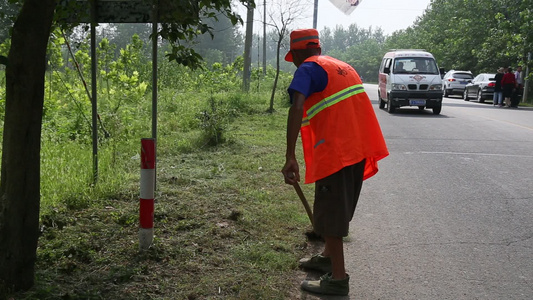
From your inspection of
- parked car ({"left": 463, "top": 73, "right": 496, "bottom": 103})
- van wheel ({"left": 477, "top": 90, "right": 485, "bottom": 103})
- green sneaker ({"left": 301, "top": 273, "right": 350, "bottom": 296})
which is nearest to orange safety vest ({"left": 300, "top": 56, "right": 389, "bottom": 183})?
green sneaker ({"left": 301, "top": 273, "right": 350, "bottom": 296})

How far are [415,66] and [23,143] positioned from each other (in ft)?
59.8

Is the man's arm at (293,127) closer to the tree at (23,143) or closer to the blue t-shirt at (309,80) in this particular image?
the blue t-shirt at (309,80)

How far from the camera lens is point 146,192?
4324 millimetres

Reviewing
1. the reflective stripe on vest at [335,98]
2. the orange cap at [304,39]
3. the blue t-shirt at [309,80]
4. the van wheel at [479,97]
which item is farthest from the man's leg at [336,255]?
the van wheel at [479,97]

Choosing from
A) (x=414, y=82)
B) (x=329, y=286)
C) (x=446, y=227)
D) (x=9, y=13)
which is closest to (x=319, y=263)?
(x=329, y=286)

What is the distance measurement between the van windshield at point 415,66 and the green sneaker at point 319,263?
1650 cm

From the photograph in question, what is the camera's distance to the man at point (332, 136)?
3.80 metres

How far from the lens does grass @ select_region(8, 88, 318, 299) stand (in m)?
3.86

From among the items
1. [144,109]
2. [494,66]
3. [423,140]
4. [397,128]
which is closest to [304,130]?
[423,140]

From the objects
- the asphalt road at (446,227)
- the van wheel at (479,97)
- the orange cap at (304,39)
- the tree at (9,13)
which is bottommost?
the asphalt road at (446,227)

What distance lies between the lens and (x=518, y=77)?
28.1 meters

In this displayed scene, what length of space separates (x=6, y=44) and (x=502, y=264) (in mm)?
7183

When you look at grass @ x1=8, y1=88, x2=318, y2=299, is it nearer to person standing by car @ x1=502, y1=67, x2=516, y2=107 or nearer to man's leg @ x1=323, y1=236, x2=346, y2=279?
man's leg @ x1=323, y1=236, x2=346, y2=279

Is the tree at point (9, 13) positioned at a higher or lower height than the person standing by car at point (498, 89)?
higher
